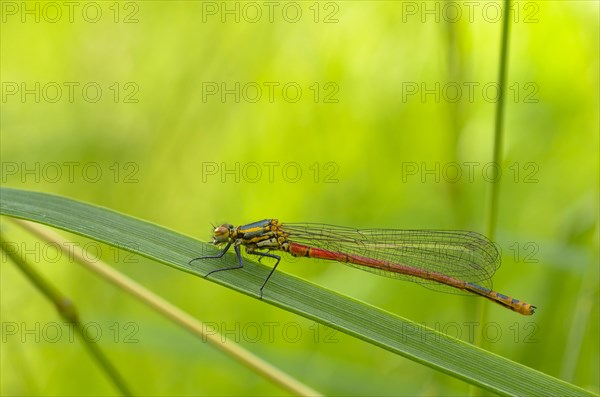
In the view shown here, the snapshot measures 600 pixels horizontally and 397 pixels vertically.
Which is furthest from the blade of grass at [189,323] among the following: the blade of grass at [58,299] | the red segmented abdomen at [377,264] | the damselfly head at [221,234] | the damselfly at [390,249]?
the red segmented abdomen at [377,264]

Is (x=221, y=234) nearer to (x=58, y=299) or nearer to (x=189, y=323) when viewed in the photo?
(x=189, y=323)

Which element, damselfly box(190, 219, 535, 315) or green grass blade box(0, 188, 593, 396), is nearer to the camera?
green grass blade box(0, 188, 593, 396)

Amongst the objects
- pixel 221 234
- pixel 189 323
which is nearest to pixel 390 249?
pixel 221 234

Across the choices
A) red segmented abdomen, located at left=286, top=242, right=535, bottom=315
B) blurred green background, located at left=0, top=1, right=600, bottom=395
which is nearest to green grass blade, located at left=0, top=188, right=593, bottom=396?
red segmented abdomen, located at left=286, top=242, right=535, bottom=315

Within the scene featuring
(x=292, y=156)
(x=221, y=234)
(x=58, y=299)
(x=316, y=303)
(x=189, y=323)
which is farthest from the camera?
(x=292, y=156)

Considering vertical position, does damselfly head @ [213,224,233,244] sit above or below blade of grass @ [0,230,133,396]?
above

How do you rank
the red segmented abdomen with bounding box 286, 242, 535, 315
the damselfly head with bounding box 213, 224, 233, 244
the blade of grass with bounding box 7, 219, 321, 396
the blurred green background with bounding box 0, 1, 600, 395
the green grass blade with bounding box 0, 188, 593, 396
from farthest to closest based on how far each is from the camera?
the blurred green background with bounding box 0, 1, 600, 395
the red segmented abdomen with bounding box 286, 242, 535, 315
the damselfly head with bounding box 213, 224, 233, 244
the blade of grass with bounding box 7, 219, 321, 396
the green grass blade with bounding box 0, 188, 593, 396

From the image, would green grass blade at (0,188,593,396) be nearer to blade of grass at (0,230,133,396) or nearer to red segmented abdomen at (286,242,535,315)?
blade of grass at (0,230,133,396)

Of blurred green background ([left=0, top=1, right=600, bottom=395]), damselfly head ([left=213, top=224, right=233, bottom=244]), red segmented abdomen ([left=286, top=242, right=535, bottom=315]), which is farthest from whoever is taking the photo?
blurred green background ([left=0, top=1, right=600, bottom=395])
